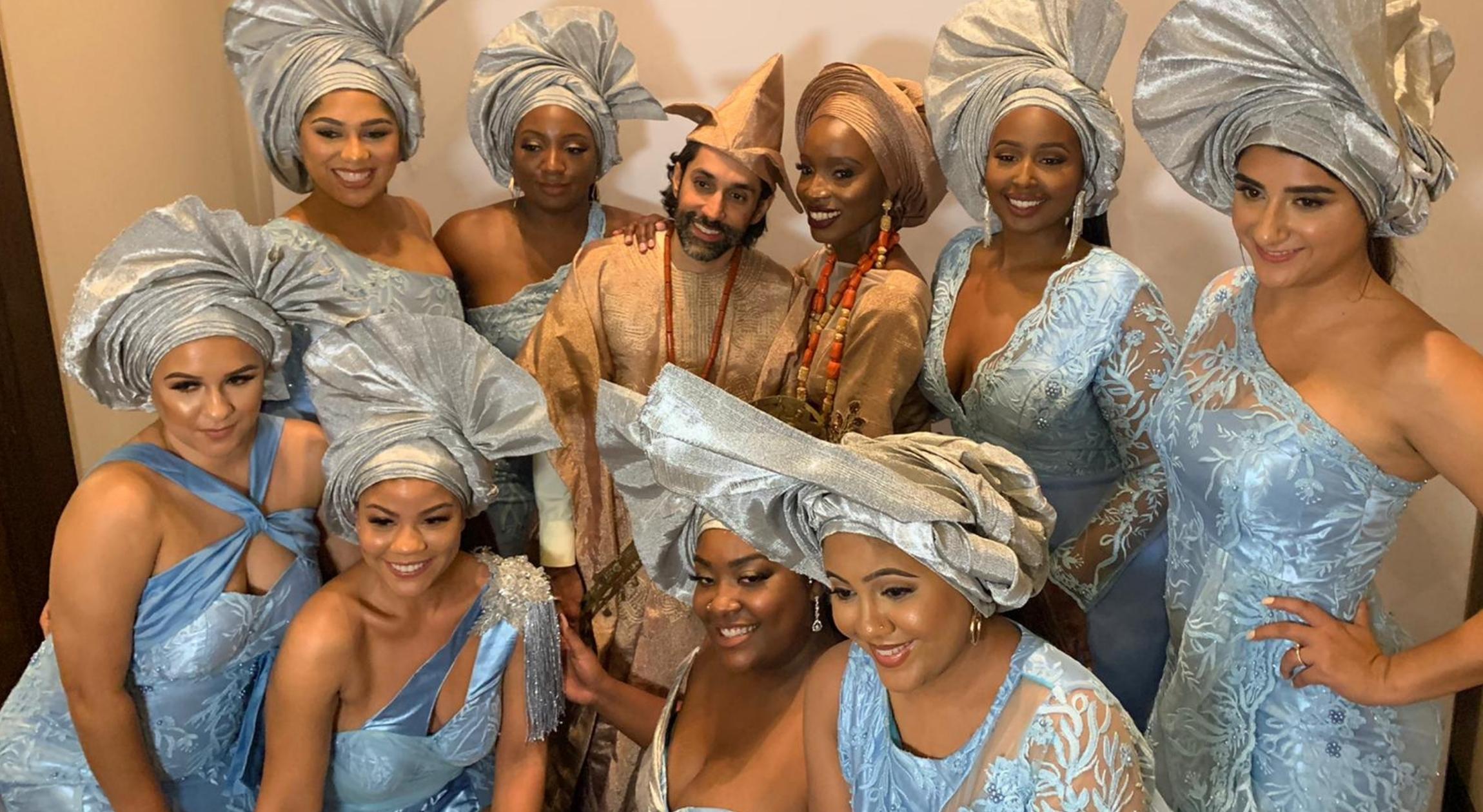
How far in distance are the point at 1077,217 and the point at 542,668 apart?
4.36 feet

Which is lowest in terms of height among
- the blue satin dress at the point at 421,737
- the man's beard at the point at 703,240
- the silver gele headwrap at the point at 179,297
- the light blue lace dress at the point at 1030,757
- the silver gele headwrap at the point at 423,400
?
the blue satin dress at the point at 421,737

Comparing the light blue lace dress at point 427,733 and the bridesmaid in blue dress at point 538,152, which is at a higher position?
the bridesmaid in blue dress at point 538,152

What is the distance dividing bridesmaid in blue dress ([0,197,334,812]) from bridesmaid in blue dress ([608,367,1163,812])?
89 centimetres

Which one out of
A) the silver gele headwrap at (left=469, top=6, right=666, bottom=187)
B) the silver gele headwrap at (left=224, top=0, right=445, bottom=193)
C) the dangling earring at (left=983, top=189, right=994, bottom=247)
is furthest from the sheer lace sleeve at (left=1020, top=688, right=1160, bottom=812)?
the silver gele headwrap at (left=224, top=0, right=445, bottom=193)

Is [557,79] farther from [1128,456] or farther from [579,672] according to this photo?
[1128,456]

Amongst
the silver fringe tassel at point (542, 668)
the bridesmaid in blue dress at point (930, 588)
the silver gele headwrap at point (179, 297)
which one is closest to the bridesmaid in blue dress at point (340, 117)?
the silver gele headwrap at point (179, 297)

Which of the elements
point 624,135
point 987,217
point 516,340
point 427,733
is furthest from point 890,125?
point 427,733

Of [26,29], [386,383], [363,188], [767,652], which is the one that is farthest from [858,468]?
[26,29]

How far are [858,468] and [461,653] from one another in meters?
0.97

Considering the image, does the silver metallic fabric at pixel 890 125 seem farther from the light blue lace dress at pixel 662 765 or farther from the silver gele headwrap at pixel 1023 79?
the light blue lace dress at pixel 662 765

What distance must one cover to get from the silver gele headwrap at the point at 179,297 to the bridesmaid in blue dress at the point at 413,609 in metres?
0.14

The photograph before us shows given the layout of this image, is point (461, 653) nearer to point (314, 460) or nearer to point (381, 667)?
point (381, 667)

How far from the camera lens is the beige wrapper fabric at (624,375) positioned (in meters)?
2.70

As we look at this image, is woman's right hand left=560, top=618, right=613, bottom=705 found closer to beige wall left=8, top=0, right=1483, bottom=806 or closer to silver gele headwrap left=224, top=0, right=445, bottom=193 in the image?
silver gele headwrap left=224, top=0, right=445, bottom=193
